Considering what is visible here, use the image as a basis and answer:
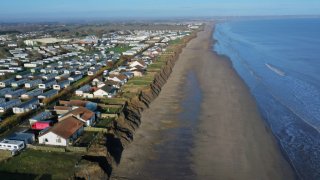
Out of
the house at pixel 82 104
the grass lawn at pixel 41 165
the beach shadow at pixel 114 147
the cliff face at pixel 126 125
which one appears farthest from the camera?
the house at pixel 82 104

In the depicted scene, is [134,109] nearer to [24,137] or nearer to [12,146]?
[24,137]

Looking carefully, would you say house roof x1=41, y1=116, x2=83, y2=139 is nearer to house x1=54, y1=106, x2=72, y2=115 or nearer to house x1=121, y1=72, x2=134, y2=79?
house x1=54, y1=106, x2=72, y2=115

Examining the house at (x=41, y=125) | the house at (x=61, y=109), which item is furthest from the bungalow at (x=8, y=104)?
the house at (x=41, y=125)

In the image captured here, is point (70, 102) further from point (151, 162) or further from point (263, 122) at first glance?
point (263, 122)

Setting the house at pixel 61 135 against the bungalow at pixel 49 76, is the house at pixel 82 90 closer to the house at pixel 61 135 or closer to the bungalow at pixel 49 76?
the bungalow at pixel 49 76

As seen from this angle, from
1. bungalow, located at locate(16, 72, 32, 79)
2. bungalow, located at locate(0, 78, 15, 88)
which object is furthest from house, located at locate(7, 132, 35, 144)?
bungalow, located at locate(16, 72, 32, 79)

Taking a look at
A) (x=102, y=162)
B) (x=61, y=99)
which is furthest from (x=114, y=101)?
(x=102, y=162)
